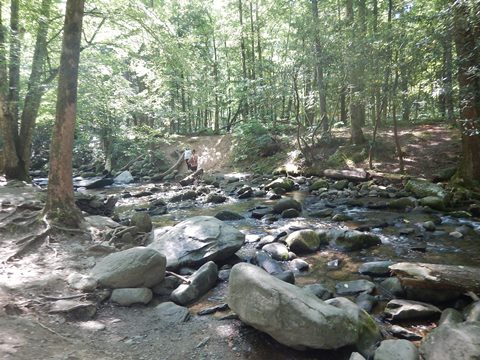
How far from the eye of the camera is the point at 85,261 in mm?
5836

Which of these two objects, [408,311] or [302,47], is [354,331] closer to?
[408,311]

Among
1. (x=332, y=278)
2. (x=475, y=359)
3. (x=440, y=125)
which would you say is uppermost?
(x=440, y=125)

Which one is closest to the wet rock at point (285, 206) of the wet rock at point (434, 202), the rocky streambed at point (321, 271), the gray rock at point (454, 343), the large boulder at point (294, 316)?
the rocky streambed at point (321, 271)

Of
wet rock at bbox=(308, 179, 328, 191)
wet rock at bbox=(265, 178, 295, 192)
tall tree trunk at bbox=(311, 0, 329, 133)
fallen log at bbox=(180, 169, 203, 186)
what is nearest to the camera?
tall tree trunk at bbox=(311, 0, 329, 133)

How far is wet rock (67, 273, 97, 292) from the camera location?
16.0ft

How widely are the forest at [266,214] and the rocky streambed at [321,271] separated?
1.2 inches

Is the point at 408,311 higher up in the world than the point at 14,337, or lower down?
lower down

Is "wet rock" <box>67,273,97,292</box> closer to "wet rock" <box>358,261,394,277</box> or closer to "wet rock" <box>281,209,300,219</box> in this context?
"wet rock" <box>358,261,394,277</box>

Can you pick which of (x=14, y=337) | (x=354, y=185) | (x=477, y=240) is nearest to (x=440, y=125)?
(x=354, y=185)

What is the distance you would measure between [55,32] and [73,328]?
1185 centimetres

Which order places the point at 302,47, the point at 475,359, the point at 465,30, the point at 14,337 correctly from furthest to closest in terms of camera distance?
the point at 302,47 < the point at 465,30 < the point at 14,337 < the point at 475,359

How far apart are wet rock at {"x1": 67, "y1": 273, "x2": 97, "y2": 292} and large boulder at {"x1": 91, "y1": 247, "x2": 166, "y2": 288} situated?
3.3 inches

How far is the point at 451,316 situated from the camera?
13.0 ft

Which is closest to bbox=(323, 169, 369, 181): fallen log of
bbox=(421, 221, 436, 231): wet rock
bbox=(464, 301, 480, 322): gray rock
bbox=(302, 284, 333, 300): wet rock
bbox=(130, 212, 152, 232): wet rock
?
bbox=(421, 221, 436, 231): wet rock
